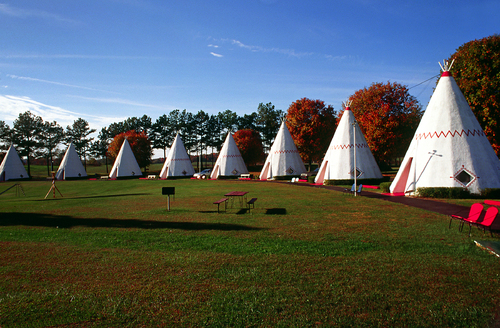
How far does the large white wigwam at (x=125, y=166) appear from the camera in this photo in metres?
45.5

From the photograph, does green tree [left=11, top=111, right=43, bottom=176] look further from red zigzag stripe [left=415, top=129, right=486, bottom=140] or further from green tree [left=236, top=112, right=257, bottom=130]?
red zigzag stripe [left=415, top=129, right=486, bottom=140]

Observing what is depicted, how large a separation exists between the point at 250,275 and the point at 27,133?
68.8 metres

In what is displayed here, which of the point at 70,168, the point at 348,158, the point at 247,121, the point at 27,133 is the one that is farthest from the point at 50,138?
the point at 348,158

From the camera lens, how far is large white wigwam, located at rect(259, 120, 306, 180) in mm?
35375

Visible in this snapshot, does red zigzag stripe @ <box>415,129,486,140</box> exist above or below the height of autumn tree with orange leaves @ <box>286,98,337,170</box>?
below

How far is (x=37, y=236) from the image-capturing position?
338 inches

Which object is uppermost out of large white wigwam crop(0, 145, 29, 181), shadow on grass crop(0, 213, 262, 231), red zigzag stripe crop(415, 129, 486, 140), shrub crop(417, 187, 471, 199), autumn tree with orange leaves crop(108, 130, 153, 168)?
autumn tree with orange leaves crop(108, 130, 153, 168)

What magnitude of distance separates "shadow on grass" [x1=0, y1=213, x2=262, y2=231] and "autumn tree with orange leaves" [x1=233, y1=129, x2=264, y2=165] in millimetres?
41970

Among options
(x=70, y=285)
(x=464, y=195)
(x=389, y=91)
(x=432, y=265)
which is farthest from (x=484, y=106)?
(x=70, y=285)

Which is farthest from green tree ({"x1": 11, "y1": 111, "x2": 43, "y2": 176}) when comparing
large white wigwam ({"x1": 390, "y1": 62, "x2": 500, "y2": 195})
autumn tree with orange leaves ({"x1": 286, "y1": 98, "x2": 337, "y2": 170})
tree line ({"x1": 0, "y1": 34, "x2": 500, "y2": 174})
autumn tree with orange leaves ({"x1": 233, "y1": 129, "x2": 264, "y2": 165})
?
large white wigwam ({"x1": 390, "y1": 62, "x2": 500, "y2": 195})

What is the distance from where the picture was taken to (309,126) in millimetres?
40031

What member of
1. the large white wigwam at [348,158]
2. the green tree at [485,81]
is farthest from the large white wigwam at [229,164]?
the green tree at [485,81]

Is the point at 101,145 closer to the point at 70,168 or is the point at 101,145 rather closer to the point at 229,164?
the point at 70,168

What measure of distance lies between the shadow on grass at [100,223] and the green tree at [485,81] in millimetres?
19871
